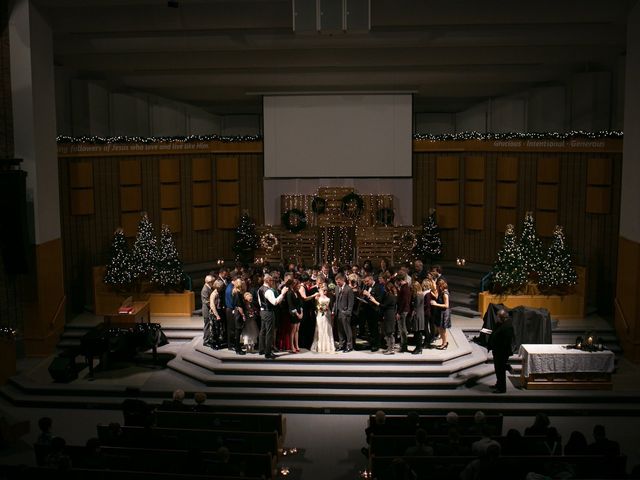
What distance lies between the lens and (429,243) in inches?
827

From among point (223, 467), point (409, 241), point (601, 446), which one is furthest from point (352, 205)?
point (223, 467)

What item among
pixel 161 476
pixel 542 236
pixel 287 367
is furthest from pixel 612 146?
pixel 161 476

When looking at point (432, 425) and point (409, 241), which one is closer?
point (432, 425)

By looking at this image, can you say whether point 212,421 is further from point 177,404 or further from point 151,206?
point 151,206

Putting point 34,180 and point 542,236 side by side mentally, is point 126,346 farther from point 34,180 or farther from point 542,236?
point 542,236

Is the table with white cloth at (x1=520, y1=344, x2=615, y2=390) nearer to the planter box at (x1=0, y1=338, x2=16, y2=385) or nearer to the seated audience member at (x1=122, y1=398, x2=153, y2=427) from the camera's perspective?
the seated audience member at (x1=122, y1=398, x2=153, y2=427)

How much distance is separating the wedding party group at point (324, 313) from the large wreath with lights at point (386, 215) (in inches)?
255

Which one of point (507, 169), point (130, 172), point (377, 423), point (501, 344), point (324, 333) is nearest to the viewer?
point (377, 423)

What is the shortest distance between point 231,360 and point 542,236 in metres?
8.78

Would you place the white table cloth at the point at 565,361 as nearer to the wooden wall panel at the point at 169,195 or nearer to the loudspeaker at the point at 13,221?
the loudspeaker at the point at 13,221

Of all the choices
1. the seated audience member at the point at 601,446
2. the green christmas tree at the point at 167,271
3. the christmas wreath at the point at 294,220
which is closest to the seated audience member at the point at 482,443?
the seated audience member at the point at 601,446

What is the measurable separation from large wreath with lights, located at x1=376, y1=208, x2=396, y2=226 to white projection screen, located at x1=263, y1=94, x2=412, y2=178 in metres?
0.89

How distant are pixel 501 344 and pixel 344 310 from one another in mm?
2752

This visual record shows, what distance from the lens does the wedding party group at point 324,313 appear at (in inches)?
575
